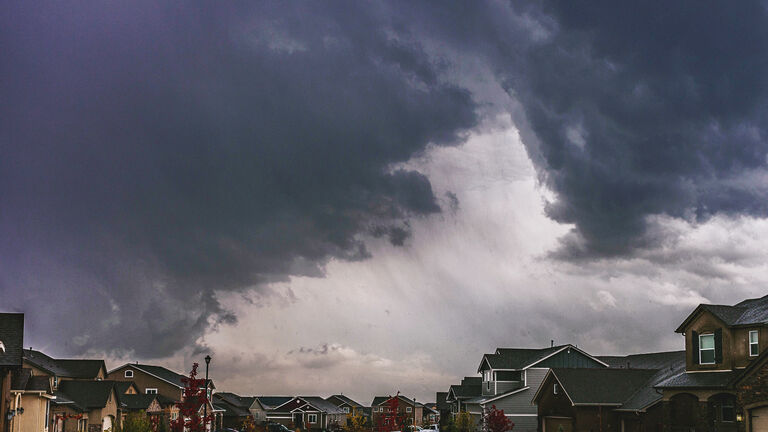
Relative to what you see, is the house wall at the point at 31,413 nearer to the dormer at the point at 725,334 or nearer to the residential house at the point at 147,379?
the dormer at the point at 725,334

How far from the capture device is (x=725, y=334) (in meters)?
44.6

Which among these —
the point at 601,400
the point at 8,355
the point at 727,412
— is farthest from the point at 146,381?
the point at 727,412

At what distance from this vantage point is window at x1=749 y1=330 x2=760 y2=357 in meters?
42.9

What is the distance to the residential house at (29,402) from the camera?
49250 millimetres

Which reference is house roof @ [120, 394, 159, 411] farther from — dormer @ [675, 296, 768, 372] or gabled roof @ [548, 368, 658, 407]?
dormer @ [675, 296, 768, 372]

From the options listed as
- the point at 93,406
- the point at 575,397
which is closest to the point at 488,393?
the point at 575,397

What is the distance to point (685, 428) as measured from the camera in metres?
45.8

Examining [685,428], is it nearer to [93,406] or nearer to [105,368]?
[93,406]

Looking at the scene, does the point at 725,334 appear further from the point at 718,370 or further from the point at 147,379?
the point at 147,379

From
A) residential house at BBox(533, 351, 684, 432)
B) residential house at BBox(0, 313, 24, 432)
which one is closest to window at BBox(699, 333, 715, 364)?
residential house at BBox(533, 351, 684, 432)

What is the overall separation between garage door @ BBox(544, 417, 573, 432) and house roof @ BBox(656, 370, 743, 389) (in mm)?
12107

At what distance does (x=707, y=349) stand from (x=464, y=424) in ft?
124

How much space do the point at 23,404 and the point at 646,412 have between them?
132 ft

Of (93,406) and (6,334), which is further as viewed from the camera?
(93,406)
